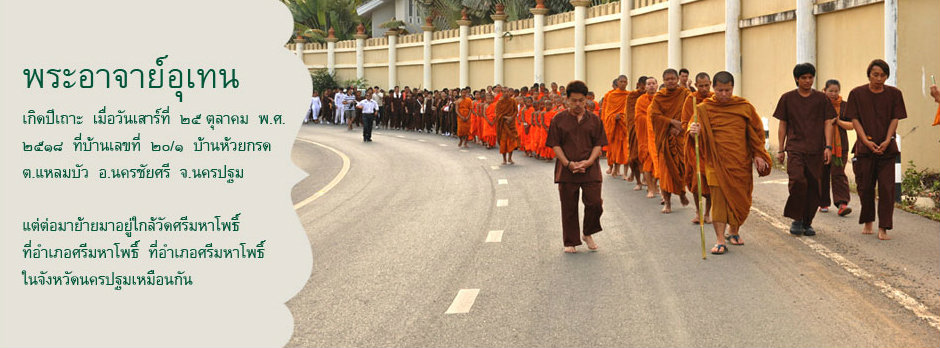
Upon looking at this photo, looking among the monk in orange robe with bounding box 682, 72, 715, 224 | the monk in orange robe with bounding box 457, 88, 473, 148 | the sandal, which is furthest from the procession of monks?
the sandal

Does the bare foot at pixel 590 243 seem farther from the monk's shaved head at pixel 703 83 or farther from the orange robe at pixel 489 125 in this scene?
the orange robe at pixel 489 125

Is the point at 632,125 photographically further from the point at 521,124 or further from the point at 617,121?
the point at 521,124

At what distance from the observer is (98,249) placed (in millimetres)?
5465

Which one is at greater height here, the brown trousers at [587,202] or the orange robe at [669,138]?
the orange robe at [669,138]

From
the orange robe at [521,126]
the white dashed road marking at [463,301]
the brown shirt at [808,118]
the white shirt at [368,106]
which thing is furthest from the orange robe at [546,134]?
the white dashed road marking at [463,301]

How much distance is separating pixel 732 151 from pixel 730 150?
0.07 ft

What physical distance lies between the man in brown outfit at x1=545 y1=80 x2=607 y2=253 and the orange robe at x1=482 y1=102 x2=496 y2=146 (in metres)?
17.0

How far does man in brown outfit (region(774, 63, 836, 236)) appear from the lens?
38.0 ft

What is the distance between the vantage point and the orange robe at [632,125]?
16.5 meters

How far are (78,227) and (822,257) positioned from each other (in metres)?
6.75

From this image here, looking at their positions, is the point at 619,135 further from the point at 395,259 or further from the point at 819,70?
the point at 395,259

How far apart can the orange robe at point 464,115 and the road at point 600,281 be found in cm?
1512

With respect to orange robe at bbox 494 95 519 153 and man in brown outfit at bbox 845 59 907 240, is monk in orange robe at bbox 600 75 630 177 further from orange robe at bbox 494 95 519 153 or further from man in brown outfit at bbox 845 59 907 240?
man in brown outfit at bbox 845 59 907 240

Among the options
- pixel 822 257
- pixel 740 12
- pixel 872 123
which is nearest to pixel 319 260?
pixel 822 257
